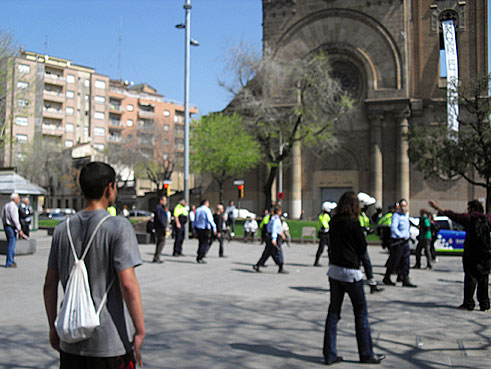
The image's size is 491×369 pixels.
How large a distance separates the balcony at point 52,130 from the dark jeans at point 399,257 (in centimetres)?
6859

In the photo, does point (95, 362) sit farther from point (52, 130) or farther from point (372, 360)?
point (52, 130)

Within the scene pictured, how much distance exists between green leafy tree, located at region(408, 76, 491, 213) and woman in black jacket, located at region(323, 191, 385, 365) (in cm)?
1800

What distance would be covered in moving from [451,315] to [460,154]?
17715 millimetres

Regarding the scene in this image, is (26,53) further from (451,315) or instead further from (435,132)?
(451,315)

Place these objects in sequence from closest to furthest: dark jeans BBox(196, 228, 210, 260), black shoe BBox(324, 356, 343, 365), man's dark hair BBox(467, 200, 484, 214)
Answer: black shoe BBox(324, 356, 343, 365), man's dark hair BBox(467, 200, 484, 214), dark jeans BBox(196, 228, 210, 260)

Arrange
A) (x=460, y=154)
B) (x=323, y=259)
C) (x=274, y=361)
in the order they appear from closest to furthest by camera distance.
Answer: (x=274, y=361) < (x=323, y=259) < (x=460, y=154)

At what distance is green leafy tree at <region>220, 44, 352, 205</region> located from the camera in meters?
35.1

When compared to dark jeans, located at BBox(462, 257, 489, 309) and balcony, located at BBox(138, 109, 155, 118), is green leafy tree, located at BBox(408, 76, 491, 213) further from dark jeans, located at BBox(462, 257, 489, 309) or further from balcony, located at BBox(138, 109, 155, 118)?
balcony, located at BBox(138, 109, 155, 118)

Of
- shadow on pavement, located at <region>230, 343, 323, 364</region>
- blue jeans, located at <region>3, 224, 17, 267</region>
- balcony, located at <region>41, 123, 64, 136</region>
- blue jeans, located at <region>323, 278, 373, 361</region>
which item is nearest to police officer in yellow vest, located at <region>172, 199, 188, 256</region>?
blue jeans, located at <region>3, 224, 17, 267</region>

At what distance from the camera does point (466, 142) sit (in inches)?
921

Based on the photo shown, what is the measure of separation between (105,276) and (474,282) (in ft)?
23.5

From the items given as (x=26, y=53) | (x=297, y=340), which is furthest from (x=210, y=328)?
(x=26, y=53)

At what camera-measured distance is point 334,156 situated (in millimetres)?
43125

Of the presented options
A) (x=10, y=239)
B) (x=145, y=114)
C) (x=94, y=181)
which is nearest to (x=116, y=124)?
(x=145, y=114)
